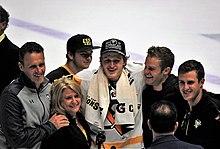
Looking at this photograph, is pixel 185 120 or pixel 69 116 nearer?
pixel 69 116

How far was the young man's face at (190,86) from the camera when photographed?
338 centimetres

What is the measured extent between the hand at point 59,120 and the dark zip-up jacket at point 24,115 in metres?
0.03

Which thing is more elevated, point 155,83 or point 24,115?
point 155,83

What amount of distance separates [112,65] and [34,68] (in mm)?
494

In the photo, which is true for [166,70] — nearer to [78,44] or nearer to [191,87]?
[191,87]

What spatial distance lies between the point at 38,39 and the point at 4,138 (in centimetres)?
309

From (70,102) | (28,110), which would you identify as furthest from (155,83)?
(28,110)

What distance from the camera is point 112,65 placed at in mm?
3541

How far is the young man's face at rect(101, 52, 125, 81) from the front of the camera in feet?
11.6

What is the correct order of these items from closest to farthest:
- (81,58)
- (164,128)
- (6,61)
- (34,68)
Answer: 1. (164,128)
2. (34,68)
3. (6,61)
4. (81,58)

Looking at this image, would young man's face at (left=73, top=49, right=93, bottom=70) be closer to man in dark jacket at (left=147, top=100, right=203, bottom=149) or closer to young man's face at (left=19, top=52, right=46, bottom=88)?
young man's face at (left=19, top=52, right=46, bottom=88)

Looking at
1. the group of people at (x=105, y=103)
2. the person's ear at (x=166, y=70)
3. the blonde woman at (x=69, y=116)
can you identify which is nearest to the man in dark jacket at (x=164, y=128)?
the group of people at (x=105, y=103)

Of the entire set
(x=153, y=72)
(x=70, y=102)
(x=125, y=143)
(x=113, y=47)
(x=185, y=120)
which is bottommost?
(x=125, y=143)

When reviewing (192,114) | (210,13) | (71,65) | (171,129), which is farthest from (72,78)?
(210,13)
